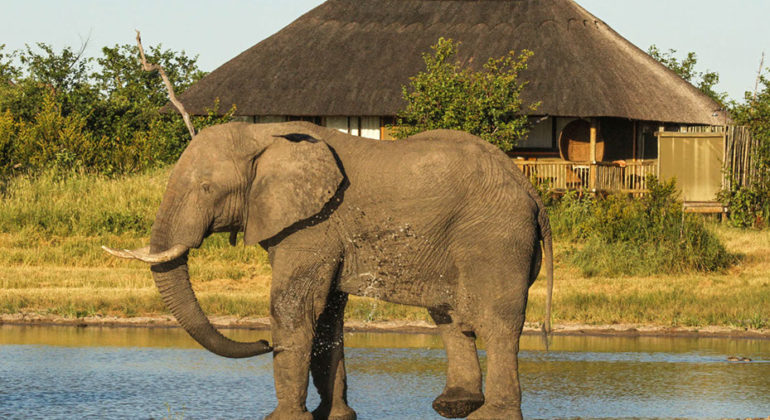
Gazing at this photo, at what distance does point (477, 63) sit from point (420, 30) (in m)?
2.87

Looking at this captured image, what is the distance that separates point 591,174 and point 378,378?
17.5 m

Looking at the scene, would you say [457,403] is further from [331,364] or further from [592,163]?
[592,163]

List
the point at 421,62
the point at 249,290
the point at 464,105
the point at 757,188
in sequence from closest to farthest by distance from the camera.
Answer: the point at 249,290 < the point at 464,105 < the point at 757,188 < the point at 421,62

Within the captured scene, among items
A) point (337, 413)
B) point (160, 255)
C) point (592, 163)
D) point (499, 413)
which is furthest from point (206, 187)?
point (592, 163)

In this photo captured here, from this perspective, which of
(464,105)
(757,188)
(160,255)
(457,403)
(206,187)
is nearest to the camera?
(160,255)

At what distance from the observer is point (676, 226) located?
18125 mm

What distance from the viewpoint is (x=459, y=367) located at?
26.9ft

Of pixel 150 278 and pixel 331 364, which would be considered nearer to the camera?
pixel 331 364

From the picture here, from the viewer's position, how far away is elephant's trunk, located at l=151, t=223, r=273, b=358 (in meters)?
7.45

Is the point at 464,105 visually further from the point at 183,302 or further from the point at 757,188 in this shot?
the point at 183,302

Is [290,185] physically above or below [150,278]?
above

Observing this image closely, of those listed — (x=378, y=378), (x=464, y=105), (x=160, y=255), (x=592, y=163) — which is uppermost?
(x=464, y=105)

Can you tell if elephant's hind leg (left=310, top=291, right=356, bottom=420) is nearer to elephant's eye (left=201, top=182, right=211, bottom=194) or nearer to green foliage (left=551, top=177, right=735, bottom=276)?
elephant's eye (left=201, top=182, right=211, bottom=194)

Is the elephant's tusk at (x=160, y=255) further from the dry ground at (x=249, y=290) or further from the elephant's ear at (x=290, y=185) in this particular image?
the dry ground at (x=249, y=290)
